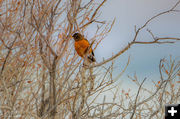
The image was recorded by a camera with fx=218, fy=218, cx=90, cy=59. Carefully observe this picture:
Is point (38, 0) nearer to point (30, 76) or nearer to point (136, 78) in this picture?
point (30, 76)

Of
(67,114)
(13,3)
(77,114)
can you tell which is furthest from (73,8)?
(13,3)

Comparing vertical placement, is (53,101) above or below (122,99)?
below

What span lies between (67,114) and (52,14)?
1.67m

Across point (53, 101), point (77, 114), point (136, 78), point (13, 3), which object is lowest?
point (77, 114)

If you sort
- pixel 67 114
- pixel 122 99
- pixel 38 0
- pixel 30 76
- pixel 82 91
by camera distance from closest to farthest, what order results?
pixel 82 91
pixel 38 0
pixel 67 114
pixel 30 76
pixel 122 99

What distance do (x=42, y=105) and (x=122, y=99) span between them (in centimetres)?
252

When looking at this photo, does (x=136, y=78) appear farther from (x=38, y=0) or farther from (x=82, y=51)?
(x=38, y=0)

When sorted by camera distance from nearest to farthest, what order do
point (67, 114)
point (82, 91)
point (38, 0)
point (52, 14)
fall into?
point (82, 91)
point (52, 14)
point (38, 0)
point (67, 114)

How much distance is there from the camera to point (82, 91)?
244 cm

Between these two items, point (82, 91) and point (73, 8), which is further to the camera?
point (73, 8)

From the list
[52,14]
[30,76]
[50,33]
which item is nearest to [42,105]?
[50,33]

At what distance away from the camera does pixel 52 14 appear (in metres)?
2.86

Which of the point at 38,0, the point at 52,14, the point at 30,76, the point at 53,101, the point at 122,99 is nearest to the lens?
the point at 53,101

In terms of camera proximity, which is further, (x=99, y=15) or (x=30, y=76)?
(x=30, y=76)
